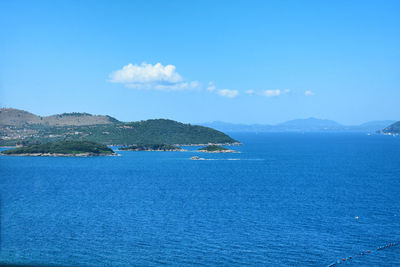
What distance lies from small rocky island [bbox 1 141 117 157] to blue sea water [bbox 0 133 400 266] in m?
65.1

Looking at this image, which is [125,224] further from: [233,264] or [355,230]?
[355,230]

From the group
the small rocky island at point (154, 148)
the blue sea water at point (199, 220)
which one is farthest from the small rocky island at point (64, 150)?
the blue sea water at point (199, 220)

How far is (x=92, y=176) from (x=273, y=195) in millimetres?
45386

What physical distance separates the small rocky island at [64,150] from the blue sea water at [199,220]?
214ft

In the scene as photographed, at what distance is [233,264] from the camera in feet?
111

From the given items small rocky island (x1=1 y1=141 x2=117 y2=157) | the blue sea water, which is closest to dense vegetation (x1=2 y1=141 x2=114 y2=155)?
small rocky island (x1=1 y1=141 x2=117 y2=157)

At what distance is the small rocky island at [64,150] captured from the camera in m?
152

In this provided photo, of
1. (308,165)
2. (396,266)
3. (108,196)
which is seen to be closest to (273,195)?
(108,196)

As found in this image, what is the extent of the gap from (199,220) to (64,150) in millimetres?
118365

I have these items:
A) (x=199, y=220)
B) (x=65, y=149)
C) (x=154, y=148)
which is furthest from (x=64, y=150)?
(x=199, y=220)

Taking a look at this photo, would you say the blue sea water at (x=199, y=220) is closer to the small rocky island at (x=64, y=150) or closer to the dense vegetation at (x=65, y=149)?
the small rocky island at (x=64, y=150)

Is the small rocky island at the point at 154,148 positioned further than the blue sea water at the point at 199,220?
Yes

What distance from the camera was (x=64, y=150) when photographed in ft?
508

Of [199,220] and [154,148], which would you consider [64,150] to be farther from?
[199,220]
